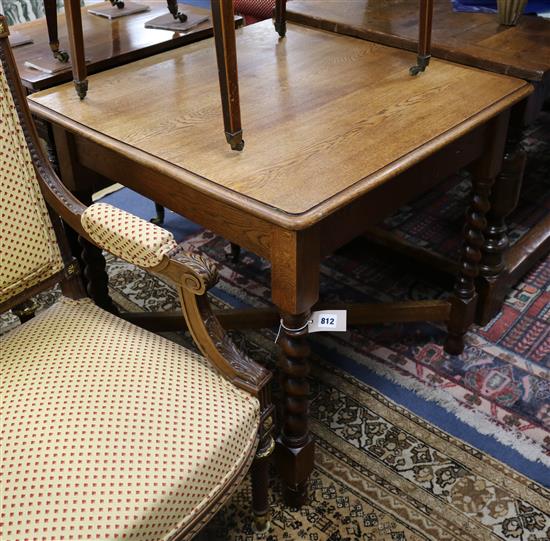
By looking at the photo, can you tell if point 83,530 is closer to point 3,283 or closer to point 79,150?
point 3,283

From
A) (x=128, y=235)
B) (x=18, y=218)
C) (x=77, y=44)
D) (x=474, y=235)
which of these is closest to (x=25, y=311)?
(x=18, y=218)

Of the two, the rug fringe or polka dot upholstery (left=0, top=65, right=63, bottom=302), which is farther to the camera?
the rug fringe

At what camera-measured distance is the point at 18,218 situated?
1.20 metres

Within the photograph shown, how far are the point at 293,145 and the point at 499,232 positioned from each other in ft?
2.49

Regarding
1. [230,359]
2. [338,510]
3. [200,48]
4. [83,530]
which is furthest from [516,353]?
[83,530]

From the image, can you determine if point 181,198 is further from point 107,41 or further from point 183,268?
point 107,41

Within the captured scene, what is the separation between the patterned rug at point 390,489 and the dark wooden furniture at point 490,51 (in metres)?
0.46

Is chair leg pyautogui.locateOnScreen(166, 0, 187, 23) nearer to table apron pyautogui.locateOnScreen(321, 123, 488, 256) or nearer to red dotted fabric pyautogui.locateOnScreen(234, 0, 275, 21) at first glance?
table apron pyautogui.locateOnScreen(321, 123, 488, 256)

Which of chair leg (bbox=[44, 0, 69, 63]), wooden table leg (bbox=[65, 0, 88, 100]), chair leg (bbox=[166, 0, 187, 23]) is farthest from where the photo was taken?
chair leg (bbox=[166, 0, 187, 23])

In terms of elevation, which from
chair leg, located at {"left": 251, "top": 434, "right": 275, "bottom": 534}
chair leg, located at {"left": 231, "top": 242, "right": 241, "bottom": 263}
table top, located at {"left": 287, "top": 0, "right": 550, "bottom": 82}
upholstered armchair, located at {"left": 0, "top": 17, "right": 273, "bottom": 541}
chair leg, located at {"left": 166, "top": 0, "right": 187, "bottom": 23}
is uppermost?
chair leg, located at {"left": 166, "top": 0, "right": 187, "bottom": 23}

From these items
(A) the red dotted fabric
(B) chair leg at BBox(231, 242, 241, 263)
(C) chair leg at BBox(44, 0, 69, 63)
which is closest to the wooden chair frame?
(C) chair leg at BBox(44, 0, 69, 63)

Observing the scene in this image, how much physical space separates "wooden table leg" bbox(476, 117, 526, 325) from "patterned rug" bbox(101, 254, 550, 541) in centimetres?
41

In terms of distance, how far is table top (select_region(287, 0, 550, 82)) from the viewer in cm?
152

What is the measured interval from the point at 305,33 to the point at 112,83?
54 cm
